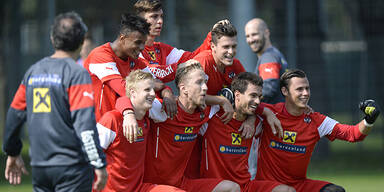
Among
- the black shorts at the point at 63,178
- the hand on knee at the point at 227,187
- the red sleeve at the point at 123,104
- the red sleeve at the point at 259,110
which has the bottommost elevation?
the hand on knee at the point at 227,187

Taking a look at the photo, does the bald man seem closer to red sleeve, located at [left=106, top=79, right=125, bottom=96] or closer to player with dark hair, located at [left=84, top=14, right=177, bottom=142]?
player with dark hair, located at [left=84, top=14, right=177, bottom=142]

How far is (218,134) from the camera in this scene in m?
6.01

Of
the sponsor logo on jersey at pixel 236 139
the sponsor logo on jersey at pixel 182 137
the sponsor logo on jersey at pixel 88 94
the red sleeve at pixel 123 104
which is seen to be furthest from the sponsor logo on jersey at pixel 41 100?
the sponsor logo on jersey at pixel 236 139

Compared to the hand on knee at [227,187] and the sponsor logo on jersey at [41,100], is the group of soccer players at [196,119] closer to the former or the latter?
the hand on knee at [227,187]

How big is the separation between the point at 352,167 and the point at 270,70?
5964 millimetres

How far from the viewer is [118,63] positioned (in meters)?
5.78

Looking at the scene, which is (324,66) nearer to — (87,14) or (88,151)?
(87,14)

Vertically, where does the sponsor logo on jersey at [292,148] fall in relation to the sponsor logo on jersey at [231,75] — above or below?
below

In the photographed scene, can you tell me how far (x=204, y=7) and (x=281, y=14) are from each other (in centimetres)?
219

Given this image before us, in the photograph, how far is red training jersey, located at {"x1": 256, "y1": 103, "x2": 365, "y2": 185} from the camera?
241 inches

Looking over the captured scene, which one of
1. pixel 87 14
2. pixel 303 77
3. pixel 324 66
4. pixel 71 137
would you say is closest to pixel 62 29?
pixel 71 137

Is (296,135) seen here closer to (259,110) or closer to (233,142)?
(259,110)

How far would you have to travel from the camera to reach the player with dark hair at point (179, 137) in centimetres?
564

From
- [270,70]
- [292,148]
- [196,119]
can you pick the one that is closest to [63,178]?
[196,119]
